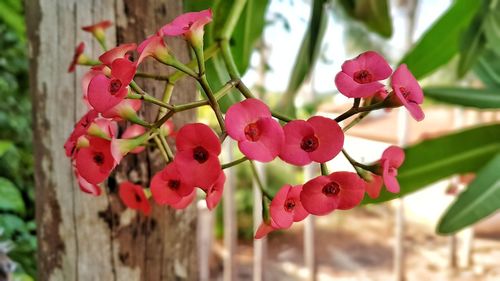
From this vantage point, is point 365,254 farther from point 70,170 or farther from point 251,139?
point 251,139

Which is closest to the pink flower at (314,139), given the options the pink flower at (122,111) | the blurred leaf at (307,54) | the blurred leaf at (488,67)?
the pink flower at (122,111)

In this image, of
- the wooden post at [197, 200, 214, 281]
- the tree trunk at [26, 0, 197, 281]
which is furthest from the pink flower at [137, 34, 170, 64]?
the wooden post at [197, 200, 214, 281]

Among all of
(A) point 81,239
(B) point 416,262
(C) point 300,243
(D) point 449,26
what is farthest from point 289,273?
(A) point 81,239

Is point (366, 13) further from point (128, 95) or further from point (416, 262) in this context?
point (416, 262)

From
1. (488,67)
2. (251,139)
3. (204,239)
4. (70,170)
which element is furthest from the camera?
(204,239)

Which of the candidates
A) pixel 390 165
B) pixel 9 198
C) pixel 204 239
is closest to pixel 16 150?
pixel 9 198
